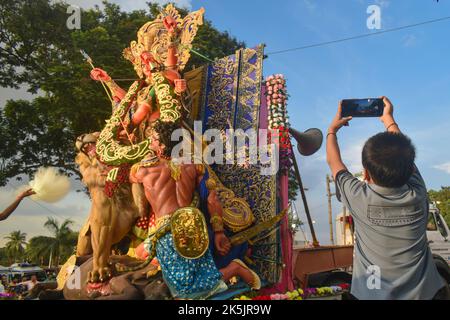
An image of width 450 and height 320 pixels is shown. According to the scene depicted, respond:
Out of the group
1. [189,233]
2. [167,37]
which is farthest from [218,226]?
[167,37]

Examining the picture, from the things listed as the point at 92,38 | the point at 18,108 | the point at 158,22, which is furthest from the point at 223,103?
the point at 18,108

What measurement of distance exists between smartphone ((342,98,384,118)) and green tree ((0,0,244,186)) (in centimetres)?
969

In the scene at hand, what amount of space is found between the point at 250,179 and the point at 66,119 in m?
7.01

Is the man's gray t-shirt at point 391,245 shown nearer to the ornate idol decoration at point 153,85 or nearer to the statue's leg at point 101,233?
the ornate idol decoration at point 153,85

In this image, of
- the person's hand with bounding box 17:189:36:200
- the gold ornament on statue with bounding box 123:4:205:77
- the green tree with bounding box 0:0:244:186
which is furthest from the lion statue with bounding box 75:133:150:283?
the green tree with bounding box 0:0:244:186

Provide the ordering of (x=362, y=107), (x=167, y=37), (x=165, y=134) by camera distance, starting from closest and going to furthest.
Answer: (x=362, y=107) → (x=165, y=134) → (x=167, y=37)

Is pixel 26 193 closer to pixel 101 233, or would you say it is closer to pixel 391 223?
pixel 101 233

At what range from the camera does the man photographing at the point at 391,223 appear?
1717 millimetres

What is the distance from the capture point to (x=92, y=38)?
11008mm

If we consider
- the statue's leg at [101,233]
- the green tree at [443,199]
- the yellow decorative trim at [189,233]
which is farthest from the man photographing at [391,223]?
the green tree at [443,199]

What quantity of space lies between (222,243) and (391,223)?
15.3ft

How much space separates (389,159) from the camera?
6.13 ft

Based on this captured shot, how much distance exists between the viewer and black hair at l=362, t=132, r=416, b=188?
186 cm
